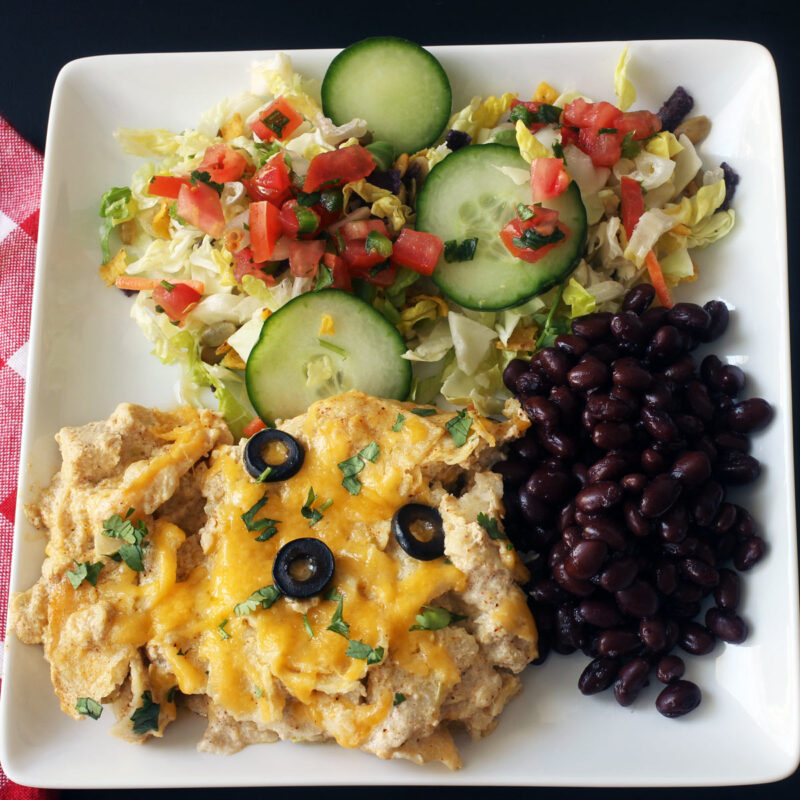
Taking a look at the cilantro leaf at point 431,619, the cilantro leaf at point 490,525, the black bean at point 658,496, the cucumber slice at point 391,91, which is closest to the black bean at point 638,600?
the black bean at point 658,496

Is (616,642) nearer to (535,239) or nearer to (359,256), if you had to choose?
(535,239)

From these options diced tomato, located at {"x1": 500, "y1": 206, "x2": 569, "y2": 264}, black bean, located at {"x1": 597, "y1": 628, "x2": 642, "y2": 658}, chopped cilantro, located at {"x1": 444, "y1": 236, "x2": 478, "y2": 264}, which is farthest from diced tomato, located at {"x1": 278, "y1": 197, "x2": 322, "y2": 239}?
black bean, located at {"x1": 597, "y1": 628, "x2": 642, "y2": 658}

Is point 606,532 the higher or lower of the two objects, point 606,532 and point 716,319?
the lower

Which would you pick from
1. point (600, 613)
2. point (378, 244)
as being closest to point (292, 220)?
point (378, 244)

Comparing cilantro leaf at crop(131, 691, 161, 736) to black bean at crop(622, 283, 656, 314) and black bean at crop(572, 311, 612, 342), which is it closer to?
black bean at crop(572, 311, 612, 342)

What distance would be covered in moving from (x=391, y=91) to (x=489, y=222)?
868 millimetres

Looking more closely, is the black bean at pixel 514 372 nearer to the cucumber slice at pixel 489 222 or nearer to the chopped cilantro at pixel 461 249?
the cucumber slice at pixel 489 222

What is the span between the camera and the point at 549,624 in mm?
3795

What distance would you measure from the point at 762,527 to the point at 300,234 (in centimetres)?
259

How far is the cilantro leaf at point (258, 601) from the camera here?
3.46 m

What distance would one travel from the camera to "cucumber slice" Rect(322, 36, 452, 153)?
421 centimetres

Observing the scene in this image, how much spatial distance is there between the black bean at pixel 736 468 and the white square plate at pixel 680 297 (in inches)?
3.7

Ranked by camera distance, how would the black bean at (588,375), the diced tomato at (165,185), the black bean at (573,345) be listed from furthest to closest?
the diced tomato at (165,185) < the black bean at (573,345) < the black bean at (588,375)

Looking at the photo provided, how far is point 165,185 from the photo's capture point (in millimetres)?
4211
